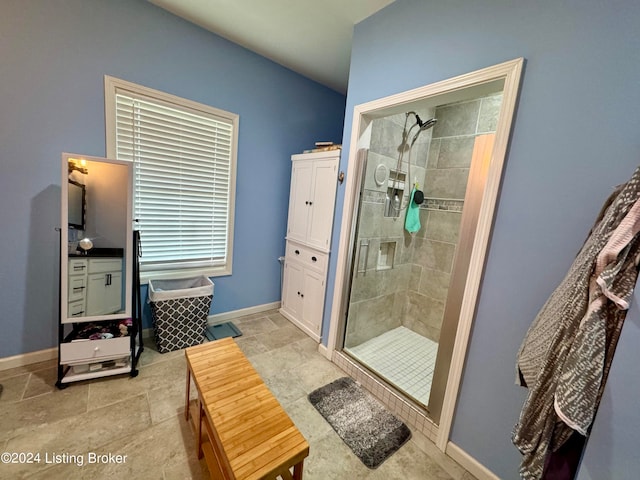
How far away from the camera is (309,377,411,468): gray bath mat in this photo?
1.46 metres

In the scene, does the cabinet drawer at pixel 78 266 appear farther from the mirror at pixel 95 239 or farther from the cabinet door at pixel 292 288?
the cabinet door at pixel 292 288

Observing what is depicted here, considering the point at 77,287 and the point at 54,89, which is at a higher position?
the point at 54,89

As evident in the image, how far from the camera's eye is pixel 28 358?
6.03 ft

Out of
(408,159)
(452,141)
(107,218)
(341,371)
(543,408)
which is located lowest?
(341,371)

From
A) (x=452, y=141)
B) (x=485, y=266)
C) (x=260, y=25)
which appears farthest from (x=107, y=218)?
(x=452, y=141)

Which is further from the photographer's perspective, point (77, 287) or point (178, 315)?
point (178, 315)

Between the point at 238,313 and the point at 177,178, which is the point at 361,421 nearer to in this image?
the point at 238,313

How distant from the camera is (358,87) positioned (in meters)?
1.96

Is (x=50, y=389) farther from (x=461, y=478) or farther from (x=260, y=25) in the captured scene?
(x=260, y=25)

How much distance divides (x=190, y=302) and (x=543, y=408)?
2.35 meters

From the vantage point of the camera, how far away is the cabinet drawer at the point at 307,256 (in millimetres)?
2395

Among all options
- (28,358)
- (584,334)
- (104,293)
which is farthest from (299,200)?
(28,358)

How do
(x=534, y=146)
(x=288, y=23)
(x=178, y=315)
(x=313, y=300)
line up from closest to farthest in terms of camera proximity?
(x=534, y=146), (x=288, y=23), (x=178, y=315), (x=313, y=300)

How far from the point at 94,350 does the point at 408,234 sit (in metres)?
2.96
